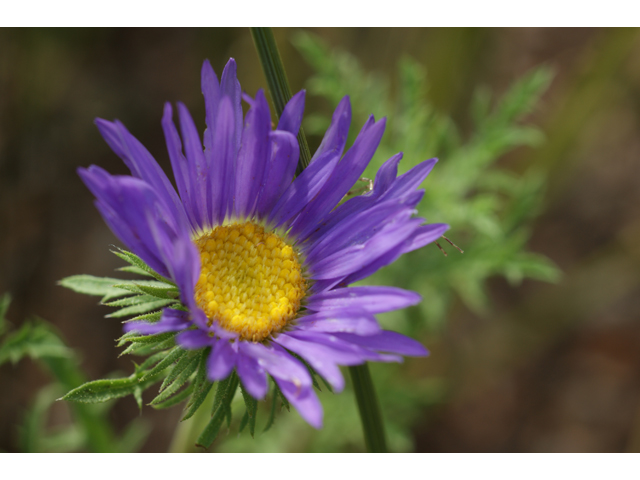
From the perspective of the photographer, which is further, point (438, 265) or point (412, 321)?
point (412, 321)

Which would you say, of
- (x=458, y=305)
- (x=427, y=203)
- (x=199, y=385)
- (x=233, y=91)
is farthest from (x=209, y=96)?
(x=458, y=305)

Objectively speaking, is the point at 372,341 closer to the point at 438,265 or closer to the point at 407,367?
the point at 438,265

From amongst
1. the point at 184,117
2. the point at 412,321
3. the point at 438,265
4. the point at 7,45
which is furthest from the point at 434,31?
the point at 7,45

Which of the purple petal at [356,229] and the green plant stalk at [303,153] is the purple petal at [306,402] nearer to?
the green plant stalk at [303,153]

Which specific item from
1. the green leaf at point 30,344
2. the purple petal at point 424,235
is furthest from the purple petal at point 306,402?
the green leaf at point 30,344

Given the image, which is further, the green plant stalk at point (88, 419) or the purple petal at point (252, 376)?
the green plant stalk at point (88, 419)

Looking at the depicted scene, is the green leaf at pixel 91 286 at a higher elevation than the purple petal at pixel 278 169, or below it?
below

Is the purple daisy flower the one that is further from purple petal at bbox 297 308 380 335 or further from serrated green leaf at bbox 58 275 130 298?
serrated green leaf at bbox 58 275 130 298
